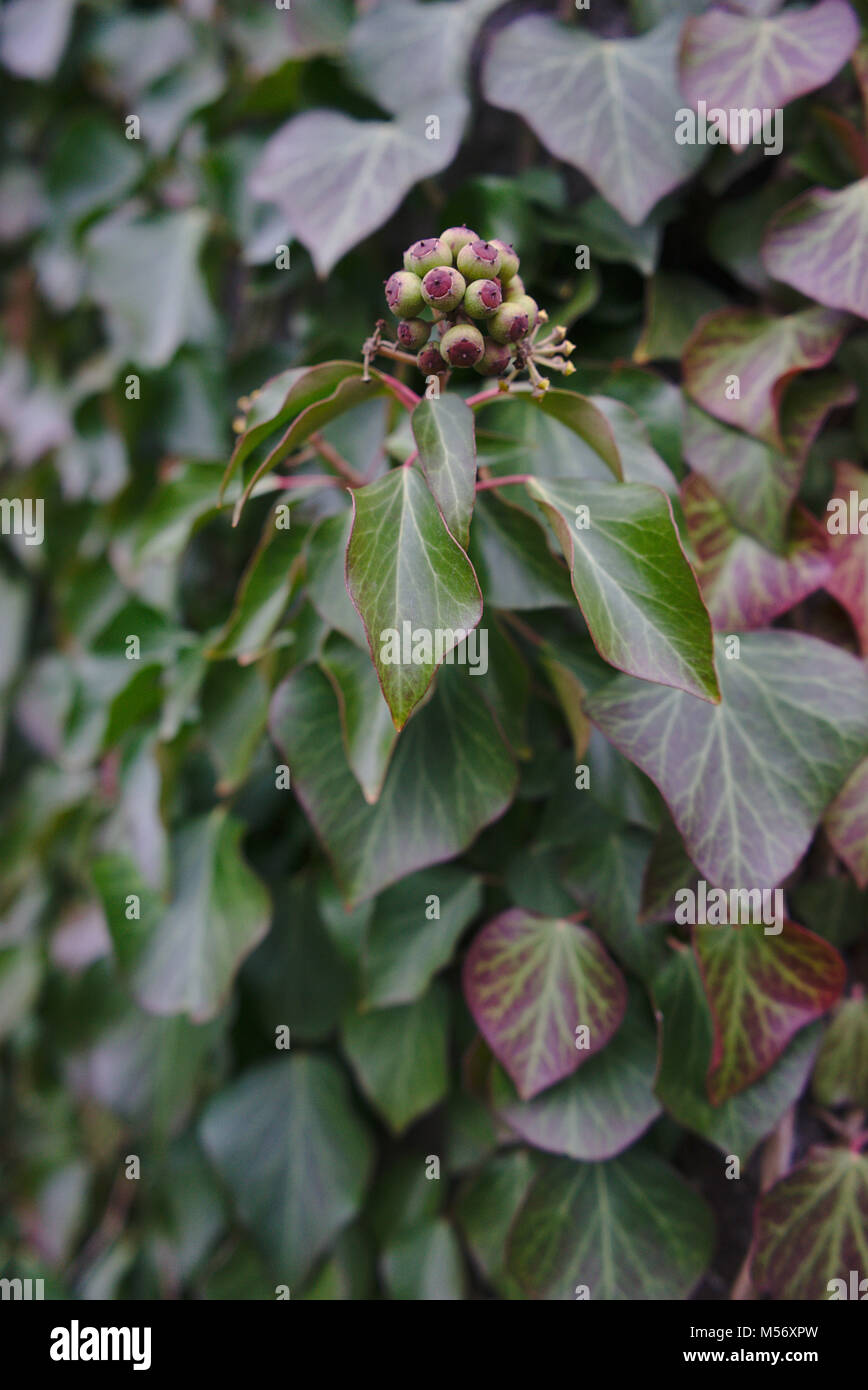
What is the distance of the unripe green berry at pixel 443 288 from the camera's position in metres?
0.48

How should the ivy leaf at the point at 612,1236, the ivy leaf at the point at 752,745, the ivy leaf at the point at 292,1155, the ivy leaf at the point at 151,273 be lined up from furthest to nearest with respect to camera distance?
1. the ivy leaf at the point at 151,273
2. the ivy leaf at the point at 292,1155
3. the ivy leaf at the point at 612,1236
4. the ivy leaf at the point at 752,745

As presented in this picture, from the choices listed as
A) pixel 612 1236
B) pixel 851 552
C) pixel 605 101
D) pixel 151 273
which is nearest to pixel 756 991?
pixel 612 1236

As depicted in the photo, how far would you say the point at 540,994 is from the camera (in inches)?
25.7

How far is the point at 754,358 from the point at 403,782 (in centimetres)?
41

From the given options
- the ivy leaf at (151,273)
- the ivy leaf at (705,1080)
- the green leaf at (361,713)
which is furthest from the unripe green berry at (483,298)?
the ivy leaf at (151,273)

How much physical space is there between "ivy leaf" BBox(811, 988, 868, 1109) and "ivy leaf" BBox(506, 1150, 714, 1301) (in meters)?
0.13

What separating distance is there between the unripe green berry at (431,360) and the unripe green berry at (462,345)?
0.07 feet

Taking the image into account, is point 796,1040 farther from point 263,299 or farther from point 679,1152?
point 263,299

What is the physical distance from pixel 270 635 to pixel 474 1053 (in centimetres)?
36

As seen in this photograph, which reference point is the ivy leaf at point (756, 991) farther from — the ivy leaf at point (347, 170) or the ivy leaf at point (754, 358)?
the ivy leaf at point (347, 170)

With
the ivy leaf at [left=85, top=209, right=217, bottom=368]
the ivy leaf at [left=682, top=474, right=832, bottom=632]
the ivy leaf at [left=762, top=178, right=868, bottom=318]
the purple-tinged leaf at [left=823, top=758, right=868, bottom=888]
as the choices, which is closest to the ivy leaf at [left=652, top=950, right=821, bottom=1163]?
the purple-tinged leaf at [left=823, top=758, right=868, bottom=888]

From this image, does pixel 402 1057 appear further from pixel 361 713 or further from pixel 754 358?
pixel 754 358

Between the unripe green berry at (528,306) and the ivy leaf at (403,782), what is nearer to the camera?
the unripe green berry at (528,306)

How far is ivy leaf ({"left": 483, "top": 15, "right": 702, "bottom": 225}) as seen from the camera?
27.1 inches
